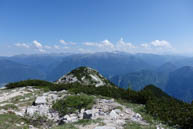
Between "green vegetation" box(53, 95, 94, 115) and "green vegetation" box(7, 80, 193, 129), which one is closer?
"green vegetation" box(7, 80, 193, 129)

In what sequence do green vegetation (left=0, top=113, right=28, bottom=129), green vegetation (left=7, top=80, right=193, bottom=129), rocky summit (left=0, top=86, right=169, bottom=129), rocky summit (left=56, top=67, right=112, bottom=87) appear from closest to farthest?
rocky summit (left=0, top=86, right=169, bottom=129) < green vegetation (left=0, top=113, right=28, bottom=129) < green vegetation (left=7, top=80, right=193, bottom=129) < rocky summit (left=56, top=67, right=112, bottom=87)

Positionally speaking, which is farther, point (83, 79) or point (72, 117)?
point (83, 79)

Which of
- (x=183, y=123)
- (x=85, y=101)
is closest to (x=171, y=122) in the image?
(x=183, y=123)

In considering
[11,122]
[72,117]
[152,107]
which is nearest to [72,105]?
[72,117]

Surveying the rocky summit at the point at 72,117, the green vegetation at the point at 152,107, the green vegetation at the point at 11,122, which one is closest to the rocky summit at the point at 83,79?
the green vegetation at the point at 152,107

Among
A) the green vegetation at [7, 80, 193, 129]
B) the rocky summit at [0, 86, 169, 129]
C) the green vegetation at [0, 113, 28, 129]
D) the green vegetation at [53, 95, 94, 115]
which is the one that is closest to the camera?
the rocky summit at [0, 86, 169, 129]

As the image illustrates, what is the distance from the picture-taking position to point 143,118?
7.64 metres

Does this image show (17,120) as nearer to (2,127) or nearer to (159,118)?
(2,127)

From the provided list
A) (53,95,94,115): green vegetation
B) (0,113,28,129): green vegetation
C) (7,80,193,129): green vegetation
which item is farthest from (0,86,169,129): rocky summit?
(7,80,193,129): green vegetation

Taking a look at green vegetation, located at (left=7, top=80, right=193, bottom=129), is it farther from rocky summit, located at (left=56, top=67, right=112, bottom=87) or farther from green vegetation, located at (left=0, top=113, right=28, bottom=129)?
rocky summit, located at (left=56, top=67, right=112, bottom=87)

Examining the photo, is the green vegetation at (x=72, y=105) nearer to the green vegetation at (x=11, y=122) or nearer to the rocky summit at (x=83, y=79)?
the green vegetation at (x=11, y=122)

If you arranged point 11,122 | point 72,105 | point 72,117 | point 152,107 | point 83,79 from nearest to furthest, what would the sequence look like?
point 11,122, point 72,117, point 152,107, point 72,105, point 83,79

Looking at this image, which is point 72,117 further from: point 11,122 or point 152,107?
point 152,107

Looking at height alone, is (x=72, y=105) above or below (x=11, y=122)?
above
